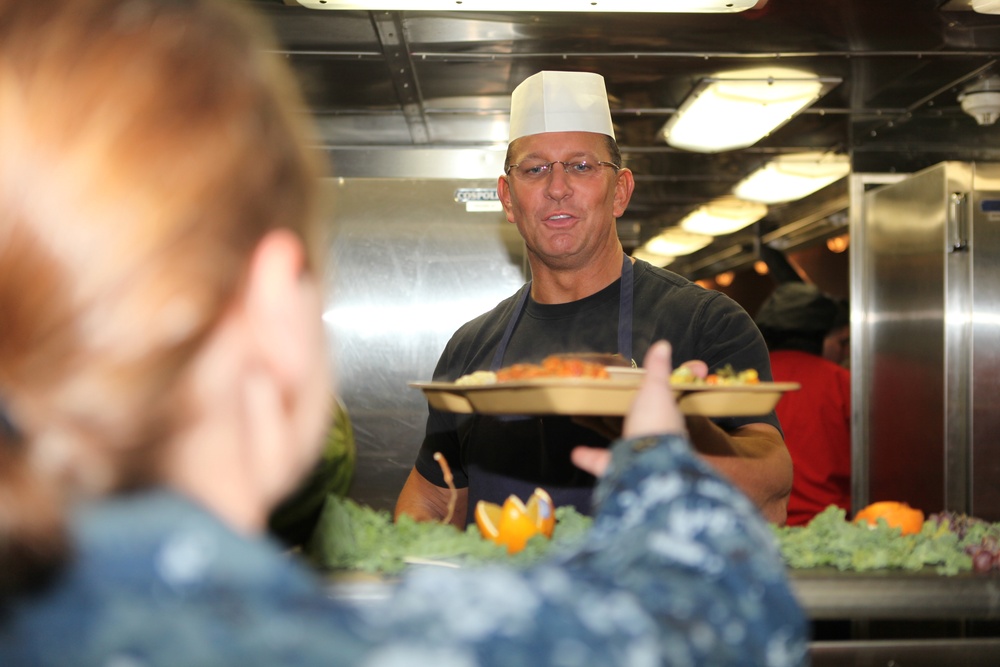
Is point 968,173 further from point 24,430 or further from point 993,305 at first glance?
point 24,430

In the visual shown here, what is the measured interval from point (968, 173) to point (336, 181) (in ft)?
9.76

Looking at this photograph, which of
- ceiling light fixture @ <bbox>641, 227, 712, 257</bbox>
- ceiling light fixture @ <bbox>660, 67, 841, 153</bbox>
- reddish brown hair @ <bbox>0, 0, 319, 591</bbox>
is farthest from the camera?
ceiling light fixture @ <bbox>641, 227, 712, 257</bbox>

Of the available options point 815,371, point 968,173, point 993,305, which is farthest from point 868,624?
point 968,173

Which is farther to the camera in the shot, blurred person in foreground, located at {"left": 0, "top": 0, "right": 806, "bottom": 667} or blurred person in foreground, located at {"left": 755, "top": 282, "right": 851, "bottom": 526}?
blurred person in foreground, located at {"left": 755, "top": 282, "right": 851, "bottom": 526}

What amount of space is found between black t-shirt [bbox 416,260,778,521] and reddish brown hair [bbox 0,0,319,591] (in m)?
1.90

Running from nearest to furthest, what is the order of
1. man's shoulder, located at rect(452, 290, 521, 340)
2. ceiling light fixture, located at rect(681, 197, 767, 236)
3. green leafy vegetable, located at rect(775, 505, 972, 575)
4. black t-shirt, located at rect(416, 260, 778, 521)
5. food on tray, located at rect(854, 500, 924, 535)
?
green leafy vegetable, located at rect(775, 505, 972, 575), food on tray, located at rect(854, 500, 924, 535), black t-shirt, located at rect(416, 260, 778, 521), man's shoulder, located at rect(452, 290, 521, 340), ceiling light fixture, located at rect(681, 197, 767, 236)

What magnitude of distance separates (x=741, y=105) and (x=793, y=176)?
5.85ft

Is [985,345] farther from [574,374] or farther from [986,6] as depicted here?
[574,374]

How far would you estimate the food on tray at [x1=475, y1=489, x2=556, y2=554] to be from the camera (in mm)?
1945

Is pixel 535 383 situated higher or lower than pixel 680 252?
lower

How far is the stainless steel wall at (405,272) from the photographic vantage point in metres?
4.71

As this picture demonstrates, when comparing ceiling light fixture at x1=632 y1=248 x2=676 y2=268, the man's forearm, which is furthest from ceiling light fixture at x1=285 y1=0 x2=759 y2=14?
ceiling light fixture at x1=632 y1=248 x2=676 y2=268

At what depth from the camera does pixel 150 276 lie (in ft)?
1.87

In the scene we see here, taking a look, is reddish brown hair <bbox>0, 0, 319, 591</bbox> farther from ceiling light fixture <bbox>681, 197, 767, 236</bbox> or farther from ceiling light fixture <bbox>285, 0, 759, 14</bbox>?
ceiling light fixture <bbox>681, 197, 767, 236</bbox>
